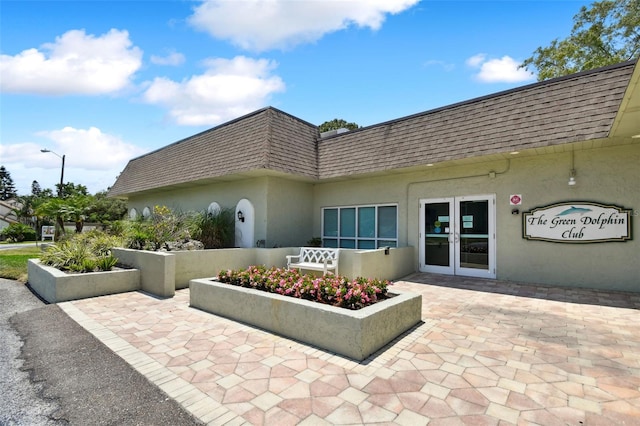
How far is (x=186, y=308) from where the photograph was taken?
626 cm

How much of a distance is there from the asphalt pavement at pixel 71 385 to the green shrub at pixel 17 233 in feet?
107

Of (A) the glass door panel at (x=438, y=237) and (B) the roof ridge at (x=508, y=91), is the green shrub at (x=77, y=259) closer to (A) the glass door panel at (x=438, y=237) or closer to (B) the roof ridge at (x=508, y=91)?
(B) the roof ridge at (x=508, y=91)

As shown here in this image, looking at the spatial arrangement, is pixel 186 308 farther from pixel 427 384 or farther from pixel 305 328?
pixel 427 384

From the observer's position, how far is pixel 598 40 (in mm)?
18625

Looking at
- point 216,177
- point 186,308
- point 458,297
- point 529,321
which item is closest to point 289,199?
point 216,177

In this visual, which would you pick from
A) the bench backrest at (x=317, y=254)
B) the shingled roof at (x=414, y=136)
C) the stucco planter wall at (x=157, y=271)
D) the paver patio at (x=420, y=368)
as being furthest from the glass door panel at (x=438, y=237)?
the stucco planter wall at (x=157, y=271)

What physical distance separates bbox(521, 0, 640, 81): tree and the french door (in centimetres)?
1738

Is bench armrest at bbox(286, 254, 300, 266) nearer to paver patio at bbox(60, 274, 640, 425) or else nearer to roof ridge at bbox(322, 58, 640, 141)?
paver patio at bbox(60, 274, 640, 425)

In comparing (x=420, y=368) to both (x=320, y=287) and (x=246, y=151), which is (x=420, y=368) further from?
(x=246, y=151)

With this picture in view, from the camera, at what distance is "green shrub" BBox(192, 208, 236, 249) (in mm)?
10456

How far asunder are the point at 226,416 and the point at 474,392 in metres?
2.36

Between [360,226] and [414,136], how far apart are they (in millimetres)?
3517

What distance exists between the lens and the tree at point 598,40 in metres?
17.4

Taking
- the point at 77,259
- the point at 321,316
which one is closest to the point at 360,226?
the point at 321,316
